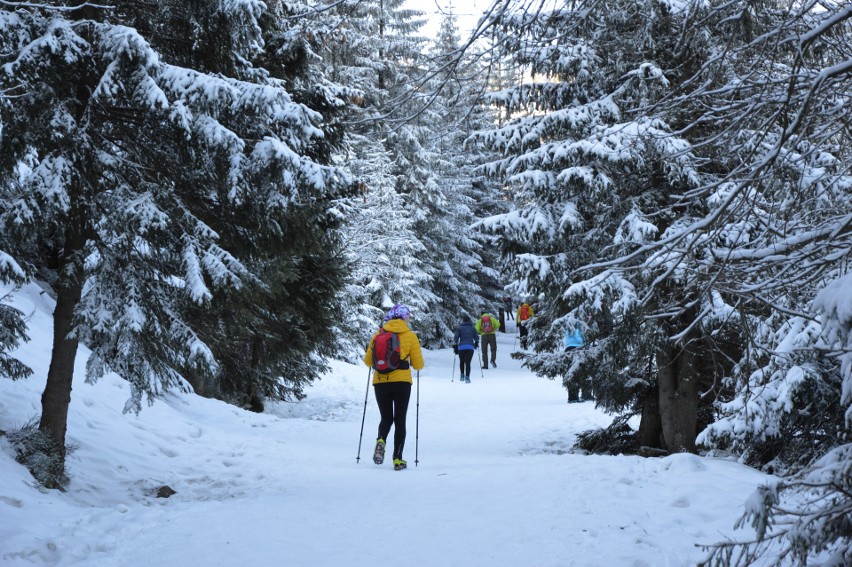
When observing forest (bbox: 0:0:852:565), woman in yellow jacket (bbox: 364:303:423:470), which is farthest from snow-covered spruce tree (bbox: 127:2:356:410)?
woman in yellow jacket (bbox: 364:303:423:470)

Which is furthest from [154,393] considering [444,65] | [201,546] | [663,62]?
[663,62]

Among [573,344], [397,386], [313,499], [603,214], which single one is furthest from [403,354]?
[573,344]

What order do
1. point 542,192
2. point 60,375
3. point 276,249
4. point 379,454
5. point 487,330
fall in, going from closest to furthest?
point 60,375
point 276,249
point 379,454
point 542,192
point 487,330

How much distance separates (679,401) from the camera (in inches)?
370

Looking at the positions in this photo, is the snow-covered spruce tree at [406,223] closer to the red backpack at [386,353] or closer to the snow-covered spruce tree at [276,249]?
the snow-covered spruce tree at [276,249]

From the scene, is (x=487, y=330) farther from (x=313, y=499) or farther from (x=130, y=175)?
(x=130, y=175)

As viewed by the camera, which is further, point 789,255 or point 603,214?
point 603,214

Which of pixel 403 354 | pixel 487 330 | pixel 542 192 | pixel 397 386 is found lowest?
pixel 397 386

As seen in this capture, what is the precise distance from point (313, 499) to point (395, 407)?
2.35m

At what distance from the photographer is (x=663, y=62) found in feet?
29.7

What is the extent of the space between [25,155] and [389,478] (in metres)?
4.86

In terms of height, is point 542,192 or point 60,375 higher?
point 542,192

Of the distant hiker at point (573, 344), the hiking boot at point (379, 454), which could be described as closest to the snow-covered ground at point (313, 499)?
the hiking boot at point (379, 454)

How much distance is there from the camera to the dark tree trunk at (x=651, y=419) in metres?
10.1
